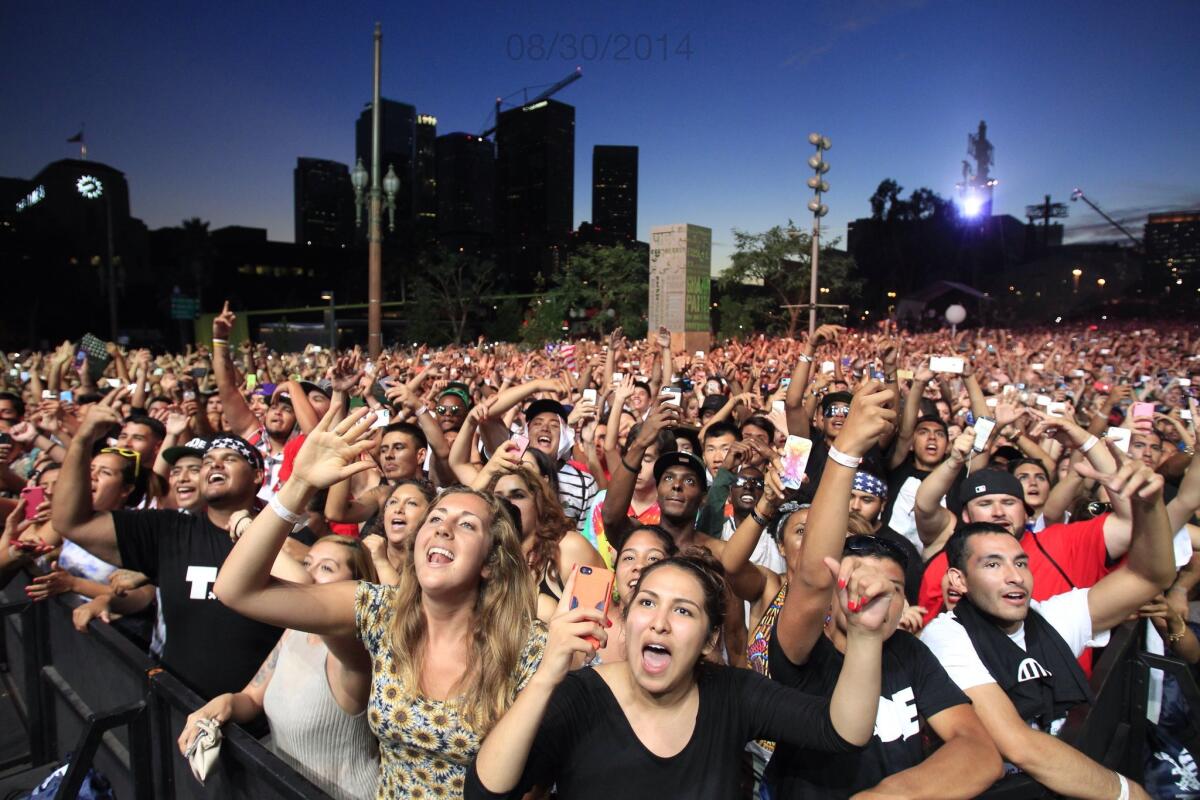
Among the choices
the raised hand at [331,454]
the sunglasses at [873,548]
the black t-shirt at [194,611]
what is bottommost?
the black t-shirt at [194,611]

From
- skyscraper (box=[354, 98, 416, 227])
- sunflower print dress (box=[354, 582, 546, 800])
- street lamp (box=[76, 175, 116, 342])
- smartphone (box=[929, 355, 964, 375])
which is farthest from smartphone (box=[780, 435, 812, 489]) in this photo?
street lamp (box=[76, 175, 116, 342])

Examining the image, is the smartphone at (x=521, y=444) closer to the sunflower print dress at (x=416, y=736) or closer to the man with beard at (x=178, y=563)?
the man with beard at (x=178, y=563)

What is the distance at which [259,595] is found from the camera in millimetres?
2213

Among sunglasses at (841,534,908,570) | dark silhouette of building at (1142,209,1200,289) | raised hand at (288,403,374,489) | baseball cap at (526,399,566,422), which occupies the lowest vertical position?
sunglasses at (841,534,908,570)

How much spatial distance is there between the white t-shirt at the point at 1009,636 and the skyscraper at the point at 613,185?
113290 millimetres

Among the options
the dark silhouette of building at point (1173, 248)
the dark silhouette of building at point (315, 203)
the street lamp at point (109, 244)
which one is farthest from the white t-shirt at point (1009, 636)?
the dark silhouette of building at point (315, 203)

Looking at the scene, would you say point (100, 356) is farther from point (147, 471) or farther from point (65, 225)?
point (65, 225)

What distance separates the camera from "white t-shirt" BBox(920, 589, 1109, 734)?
2.46 meters

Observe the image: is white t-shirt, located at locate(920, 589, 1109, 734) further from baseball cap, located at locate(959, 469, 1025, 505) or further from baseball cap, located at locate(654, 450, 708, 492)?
baseball cap, located at locate(654, 450, 708, 492)

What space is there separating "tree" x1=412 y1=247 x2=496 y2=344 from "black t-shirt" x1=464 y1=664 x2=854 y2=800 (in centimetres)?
4444

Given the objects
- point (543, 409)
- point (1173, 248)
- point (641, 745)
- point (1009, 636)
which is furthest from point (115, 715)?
point (1173, 248)

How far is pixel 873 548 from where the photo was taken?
2.50 m

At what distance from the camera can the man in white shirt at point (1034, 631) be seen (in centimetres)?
229

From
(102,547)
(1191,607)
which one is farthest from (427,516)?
(1191,607)
